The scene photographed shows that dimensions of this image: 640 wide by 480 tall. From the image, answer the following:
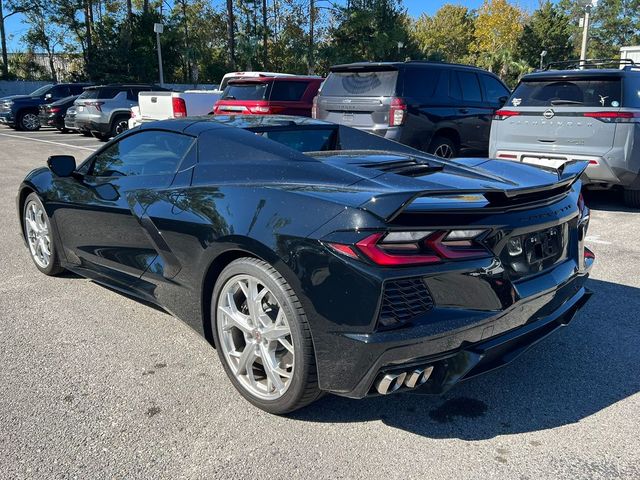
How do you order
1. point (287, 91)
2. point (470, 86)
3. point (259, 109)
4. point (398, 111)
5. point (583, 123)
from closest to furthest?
point (583, 123)
point (398, 111)
point (470, 86)
point (259, 109)
point (287, 91)

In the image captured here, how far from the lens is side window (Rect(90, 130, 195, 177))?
341 cm

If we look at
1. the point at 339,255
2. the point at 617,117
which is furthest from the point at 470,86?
the point at 339,255

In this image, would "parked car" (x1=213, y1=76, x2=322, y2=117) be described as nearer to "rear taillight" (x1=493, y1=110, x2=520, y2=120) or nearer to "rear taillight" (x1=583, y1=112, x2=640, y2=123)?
"rear taillight" (x1=493, y1=110, x2=520, y2=120)

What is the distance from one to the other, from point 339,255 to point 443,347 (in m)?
0.58

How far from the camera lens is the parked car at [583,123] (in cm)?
654

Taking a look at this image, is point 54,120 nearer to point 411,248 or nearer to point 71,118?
point 71,118

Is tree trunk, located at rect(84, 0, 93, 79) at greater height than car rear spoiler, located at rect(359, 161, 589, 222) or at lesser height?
greater

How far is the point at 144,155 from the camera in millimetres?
3738

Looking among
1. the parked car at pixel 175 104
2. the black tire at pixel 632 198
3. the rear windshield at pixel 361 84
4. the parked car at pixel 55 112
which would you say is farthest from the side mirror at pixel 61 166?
the parked car at pixel 55 112

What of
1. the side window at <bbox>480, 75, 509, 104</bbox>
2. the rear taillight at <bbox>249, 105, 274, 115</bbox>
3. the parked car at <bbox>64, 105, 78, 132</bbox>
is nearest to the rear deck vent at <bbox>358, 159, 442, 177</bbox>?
the side window at <bbox>480, 75, 509, 104</bbox>

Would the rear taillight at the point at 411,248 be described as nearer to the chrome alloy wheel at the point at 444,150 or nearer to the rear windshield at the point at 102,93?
the chrome alloy wheel at the point at 444,150

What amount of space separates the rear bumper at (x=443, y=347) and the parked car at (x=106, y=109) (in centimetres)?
1574

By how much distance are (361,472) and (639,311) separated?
8.81 feet

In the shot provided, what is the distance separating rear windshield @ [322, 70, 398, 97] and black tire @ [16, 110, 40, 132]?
16.1 metres
